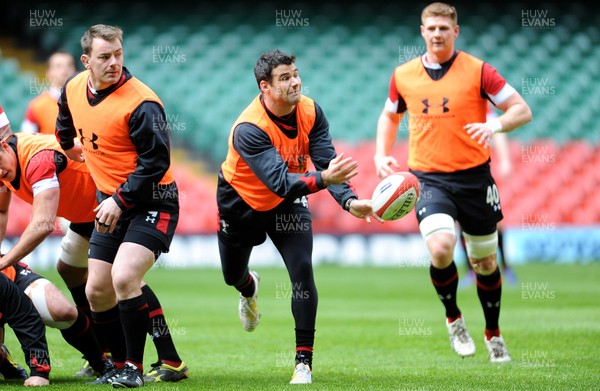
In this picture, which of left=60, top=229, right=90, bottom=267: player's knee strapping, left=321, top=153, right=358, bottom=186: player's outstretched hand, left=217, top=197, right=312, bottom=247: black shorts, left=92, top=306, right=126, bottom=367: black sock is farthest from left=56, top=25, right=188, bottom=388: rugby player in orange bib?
left=321, top=153, right=358, bottom=186: player's outstretched hand

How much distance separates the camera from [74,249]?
7.05m

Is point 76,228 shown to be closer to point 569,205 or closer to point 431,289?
point 431,289

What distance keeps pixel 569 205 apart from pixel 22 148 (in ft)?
50.9

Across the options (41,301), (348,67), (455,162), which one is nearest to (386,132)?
(455,162)

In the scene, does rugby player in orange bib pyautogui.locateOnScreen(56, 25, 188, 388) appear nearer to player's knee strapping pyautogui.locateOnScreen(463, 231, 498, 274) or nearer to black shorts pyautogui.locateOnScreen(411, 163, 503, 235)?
black shorts pyautogui.locateOnScreen(411, 163, 503, 235)

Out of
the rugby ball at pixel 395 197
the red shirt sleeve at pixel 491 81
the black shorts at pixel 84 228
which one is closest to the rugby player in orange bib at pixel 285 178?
the rugby ball at pixel 395 197

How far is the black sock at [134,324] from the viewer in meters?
5.96

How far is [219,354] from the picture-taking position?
7.92 m

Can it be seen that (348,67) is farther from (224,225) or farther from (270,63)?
(270,63)

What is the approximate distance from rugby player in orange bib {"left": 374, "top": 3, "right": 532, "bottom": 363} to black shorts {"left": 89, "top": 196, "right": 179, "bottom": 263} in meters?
1.93

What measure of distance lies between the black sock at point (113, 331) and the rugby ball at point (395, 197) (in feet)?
6.61

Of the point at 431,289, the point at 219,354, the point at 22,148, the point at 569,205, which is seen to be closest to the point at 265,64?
the point at 22,148

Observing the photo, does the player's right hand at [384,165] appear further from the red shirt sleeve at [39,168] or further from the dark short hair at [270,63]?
the red shirt sleeve at [39,168]

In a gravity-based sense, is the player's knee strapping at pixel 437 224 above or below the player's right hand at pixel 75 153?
below
